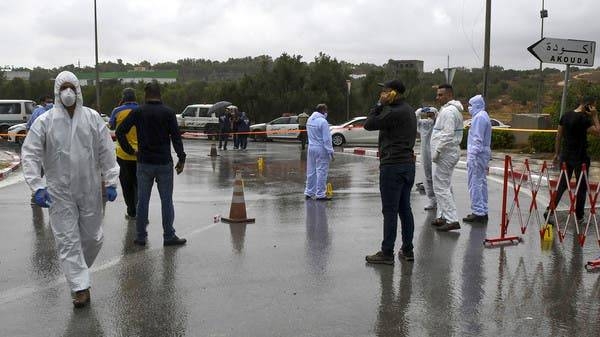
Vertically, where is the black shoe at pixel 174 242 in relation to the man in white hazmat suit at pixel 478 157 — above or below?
below

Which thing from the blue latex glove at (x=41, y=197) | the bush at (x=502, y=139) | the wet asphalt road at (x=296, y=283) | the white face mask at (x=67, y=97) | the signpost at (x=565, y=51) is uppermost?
the signpost at (x=565, y=51)

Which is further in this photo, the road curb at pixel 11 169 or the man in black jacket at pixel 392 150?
the road curb at pixel 11 169

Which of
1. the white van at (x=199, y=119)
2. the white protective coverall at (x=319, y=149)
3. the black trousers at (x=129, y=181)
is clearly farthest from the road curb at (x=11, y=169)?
the white van at (x=199, y=119)

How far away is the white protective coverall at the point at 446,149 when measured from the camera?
29.4ft

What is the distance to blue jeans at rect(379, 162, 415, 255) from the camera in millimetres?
7090

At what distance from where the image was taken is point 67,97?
5.67 meters

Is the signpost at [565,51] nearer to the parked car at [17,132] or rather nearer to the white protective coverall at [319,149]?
the white protective coverall at [319,149]

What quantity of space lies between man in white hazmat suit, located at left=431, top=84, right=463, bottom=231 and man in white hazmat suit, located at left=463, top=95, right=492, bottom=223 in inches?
19.0

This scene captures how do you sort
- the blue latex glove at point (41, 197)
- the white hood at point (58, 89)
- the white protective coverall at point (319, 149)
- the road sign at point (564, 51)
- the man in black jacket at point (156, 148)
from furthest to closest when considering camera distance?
the road sign at point (564, 51), the white protective coverall at point (319, 149), the man in black jacket at point (156, 148), the white hood at point (58, 89), the blue latex glove at point (41, 197)

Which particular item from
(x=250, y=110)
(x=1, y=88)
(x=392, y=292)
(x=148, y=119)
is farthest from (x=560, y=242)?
(x=1, y=88)

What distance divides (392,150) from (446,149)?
2.14 m

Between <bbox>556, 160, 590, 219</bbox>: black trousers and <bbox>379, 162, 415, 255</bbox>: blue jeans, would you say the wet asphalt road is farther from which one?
<bbox>556, 160, 590, 219</bbox>: black trousers

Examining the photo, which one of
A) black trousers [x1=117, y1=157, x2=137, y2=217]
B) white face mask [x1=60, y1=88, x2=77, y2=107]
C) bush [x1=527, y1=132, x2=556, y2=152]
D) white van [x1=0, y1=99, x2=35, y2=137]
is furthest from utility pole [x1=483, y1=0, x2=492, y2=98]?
white van [x1=0, y1=99, x2=35, y2=137]

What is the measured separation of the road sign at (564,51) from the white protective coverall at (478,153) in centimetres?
360
